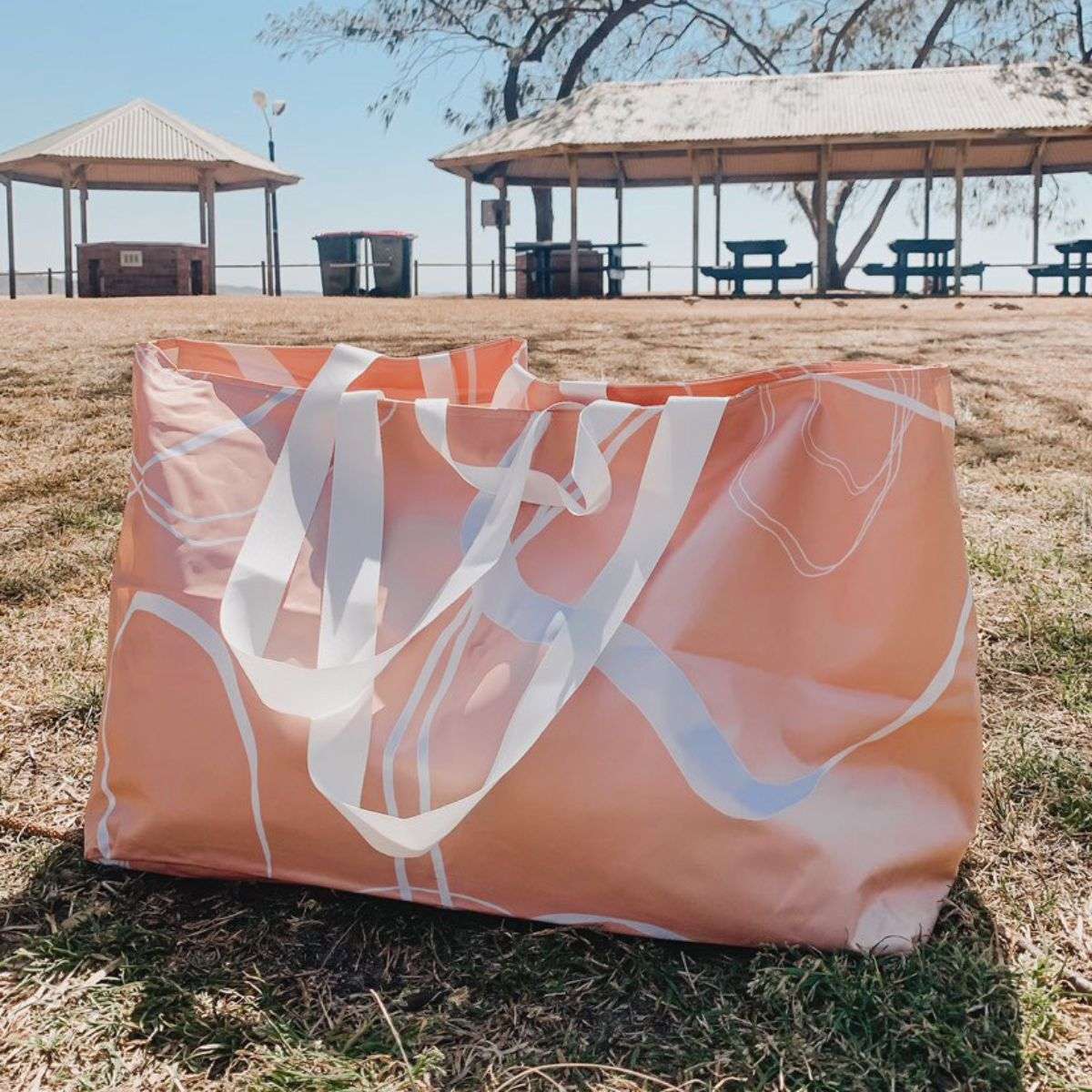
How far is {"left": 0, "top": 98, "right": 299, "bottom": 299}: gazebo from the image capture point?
21391 mm

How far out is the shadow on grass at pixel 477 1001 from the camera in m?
1.13

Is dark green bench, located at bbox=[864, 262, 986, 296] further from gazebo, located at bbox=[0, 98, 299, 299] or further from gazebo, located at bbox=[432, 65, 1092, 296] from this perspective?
gazebo, located at bbox=[0, 98, 299, 299]

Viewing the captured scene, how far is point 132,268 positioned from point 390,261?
4391mm

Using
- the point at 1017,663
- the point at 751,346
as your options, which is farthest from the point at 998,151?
the point at 1017,663

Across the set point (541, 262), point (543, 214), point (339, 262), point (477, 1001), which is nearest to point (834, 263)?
point (543, 214)

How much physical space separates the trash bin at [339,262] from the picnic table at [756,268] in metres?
6.01

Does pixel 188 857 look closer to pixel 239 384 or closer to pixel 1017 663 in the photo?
pixel 239 384

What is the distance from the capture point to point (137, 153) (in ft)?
70.5

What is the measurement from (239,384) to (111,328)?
630 centimetres

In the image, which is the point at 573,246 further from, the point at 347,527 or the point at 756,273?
the point at 347,527

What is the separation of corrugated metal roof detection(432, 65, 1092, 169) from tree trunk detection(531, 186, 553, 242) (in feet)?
14.4

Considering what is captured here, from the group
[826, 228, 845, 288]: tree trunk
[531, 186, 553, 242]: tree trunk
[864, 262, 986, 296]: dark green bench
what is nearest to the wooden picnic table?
[864, 262, 986, 296]: dark green bench

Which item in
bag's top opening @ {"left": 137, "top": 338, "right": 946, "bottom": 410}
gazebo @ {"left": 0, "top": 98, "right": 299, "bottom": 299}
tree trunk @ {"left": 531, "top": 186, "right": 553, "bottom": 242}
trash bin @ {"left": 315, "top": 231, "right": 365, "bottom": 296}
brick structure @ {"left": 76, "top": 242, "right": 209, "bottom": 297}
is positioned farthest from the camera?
tree trunk @ {"left": 531, "top": 186, "right": 553, "bottom": 242}

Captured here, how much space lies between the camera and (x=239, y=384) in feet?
4.94
